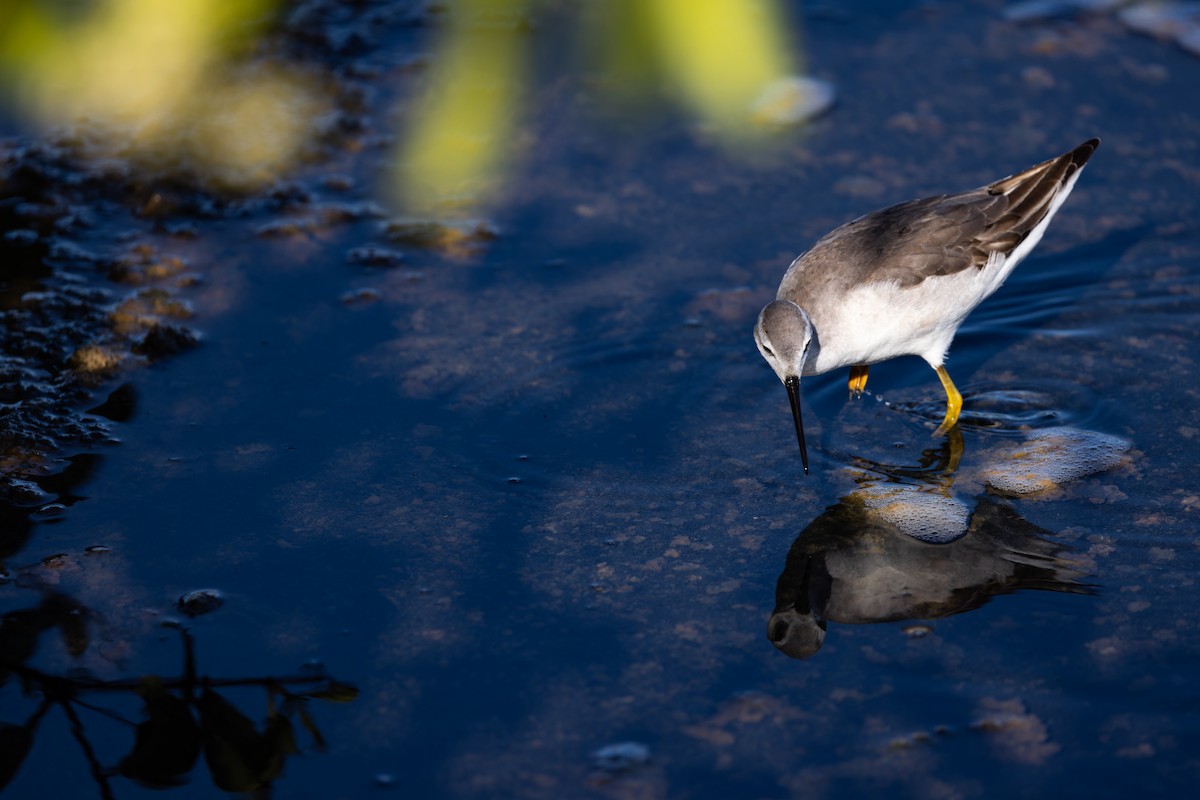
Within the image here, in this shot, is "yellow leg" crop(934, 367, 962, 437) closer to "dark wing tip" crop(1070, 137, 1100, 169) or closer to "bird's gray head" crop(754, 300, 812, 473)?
"bird's gray head" crop(754, 300, 812, 473)

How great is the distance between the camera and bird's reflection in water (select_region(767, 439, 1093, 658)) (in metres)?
4.38

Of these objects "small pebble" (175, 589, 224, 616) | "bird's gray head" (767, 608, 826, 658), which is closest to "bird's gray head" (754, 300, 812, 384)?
"bird's gray head" (767, 608, 826, 658)

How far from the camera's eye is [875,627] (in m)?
4.30

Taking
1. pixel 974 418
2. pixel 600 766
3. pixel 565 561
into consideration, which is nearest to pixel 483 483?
pixel 565 561

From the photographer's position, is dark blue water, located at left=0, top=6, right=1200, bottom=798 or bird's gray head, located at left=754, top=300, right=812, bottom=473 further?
bird's gray head, located at left=754, top=300, right=812, bottom=473

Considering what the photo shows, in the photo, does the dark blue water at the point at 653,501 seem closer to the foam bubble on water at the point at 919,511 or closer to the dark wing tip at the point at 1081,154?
the foam bubble on water at the point at 919,511

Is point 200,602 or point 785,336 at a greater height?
point 785,336

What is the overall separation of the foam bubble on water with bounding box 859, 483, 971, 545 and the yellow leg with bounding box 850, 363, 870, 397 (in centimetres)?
78

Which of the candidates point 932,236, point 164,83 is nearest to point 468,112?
point 164,83

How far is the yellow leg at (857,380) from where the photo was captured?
575 centimetres

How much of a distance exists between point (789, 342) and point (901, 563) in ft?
3.24

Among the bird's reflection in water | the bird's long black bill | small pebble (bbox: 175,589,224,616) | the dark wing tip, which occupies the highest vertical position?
the dark wing tip

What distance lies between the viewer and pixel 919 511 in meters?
4.91

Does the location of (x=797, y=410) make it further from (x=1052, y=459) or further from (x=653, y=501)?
(x=1052, y=459)
